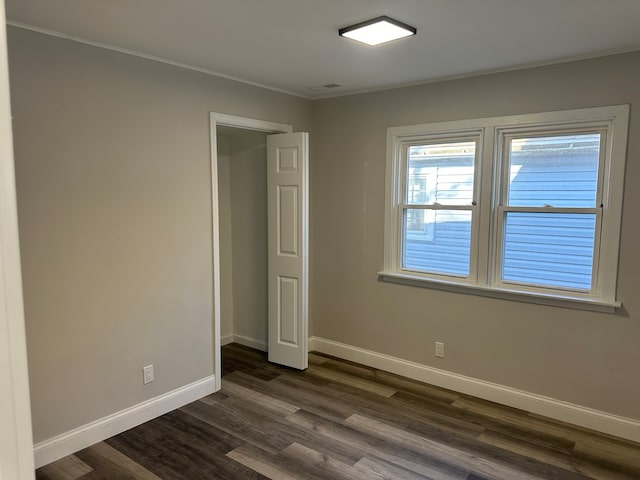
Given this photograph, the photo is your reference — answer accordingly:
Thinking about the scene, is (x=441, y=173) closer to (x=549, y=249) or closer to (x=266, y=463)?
(x=549, y=249)

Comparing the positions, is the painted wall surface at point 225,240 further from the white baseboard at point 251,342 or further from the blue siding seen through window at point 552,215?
the blue siding seen through window at point 552,215

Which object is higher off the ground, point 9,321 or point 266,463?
point 9,321

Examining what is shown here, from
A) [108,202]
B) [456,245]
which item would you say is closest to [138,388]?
[108,202]

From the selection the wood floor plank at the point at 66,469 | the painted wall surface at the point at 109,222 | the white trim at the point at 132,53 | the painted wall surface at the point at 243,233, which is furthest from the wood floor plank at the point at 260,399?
the white trim at the point at 132,53

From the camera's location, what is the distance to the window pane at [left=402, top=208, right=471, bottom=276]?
3547 mm

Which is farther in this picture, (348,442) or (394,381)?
(394,381)

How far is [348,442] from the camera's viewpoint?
2844 mm

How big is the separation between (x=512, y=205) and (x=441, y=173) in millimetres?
620

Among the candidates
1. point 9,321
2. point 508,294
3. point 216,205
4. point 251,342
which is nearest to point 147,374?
point 216,205

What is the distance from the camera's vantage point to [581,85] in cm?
290

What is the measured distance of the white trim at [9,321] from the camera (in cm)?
52

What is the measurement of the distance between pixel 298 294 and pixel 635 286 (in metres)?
2.45

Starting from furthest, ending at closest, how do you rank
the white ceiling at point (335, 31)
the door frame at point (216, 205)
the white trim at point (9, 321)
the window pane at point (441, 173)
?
the window pane at point (441, 173)
the door frame at point (216, 205)
the white ceiling at point (335, 31)
the white trim at point (9, 321)

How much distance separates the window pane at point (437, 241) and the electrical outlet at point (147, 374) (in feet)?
7.16
